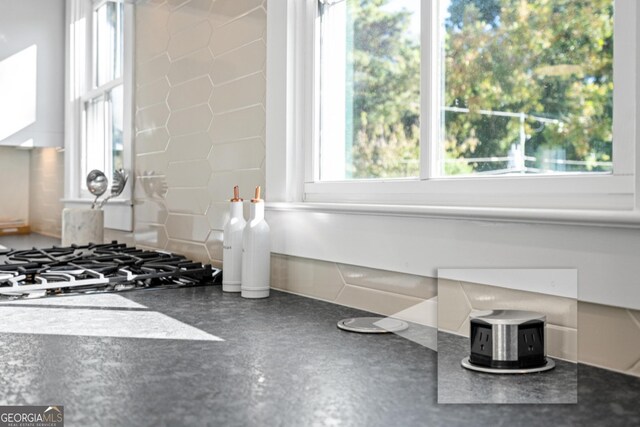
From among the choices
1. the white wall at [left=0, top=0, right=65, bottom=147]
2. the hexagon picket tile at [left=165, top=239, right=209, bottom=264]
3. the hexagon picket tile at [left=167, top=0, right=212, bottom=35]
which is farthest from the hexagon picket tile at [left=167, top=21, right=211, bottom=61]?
the white wall at [left=0, top=0, right=65, bottom=147]

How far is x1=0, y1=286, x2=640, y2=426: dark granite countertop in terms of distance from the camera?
0.70 meters

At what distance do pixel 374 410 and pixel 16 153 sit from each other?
11.8ft

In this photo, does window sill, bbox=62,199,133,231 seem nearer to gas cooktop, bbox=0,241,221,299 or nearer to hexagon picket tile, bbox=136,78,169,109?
Answer: hexagon picket tile, bbox=136,78,169,109

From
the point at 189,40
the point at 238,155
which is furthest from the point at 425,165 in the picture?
the point at 189,40

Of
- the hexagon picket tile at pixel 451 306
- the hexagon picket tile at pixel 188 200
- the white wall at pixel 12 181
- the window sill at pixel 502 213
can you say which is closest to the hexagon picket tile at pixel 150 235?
the hexagon picket tile at pixel 188 200

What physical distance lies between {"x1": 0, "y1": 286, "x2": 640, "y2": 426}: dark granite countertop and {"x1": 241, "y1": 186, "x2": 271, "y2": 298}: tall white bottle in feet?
0.95

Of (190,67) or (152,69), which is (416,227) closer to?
(190,67)

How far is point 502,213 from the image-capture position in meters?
1.00

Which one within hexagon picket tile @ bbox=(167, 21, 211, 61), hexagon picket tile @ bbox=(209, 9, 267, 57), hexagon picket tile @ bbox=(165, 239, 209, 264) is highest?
hexagon picket tile @ bbox=(167, 21, 211, 61)

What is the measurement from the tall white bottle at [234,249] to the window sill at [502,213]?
0.72 ft

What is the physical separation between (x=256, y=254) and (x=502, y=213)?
0.64 metres

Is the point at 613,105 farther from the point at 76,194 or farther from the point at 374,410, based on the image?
the point at 76,194

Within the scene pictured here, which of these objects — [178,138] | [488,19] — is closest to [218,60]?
[178,138]

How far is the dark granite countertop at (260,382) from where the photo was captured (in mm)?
700
